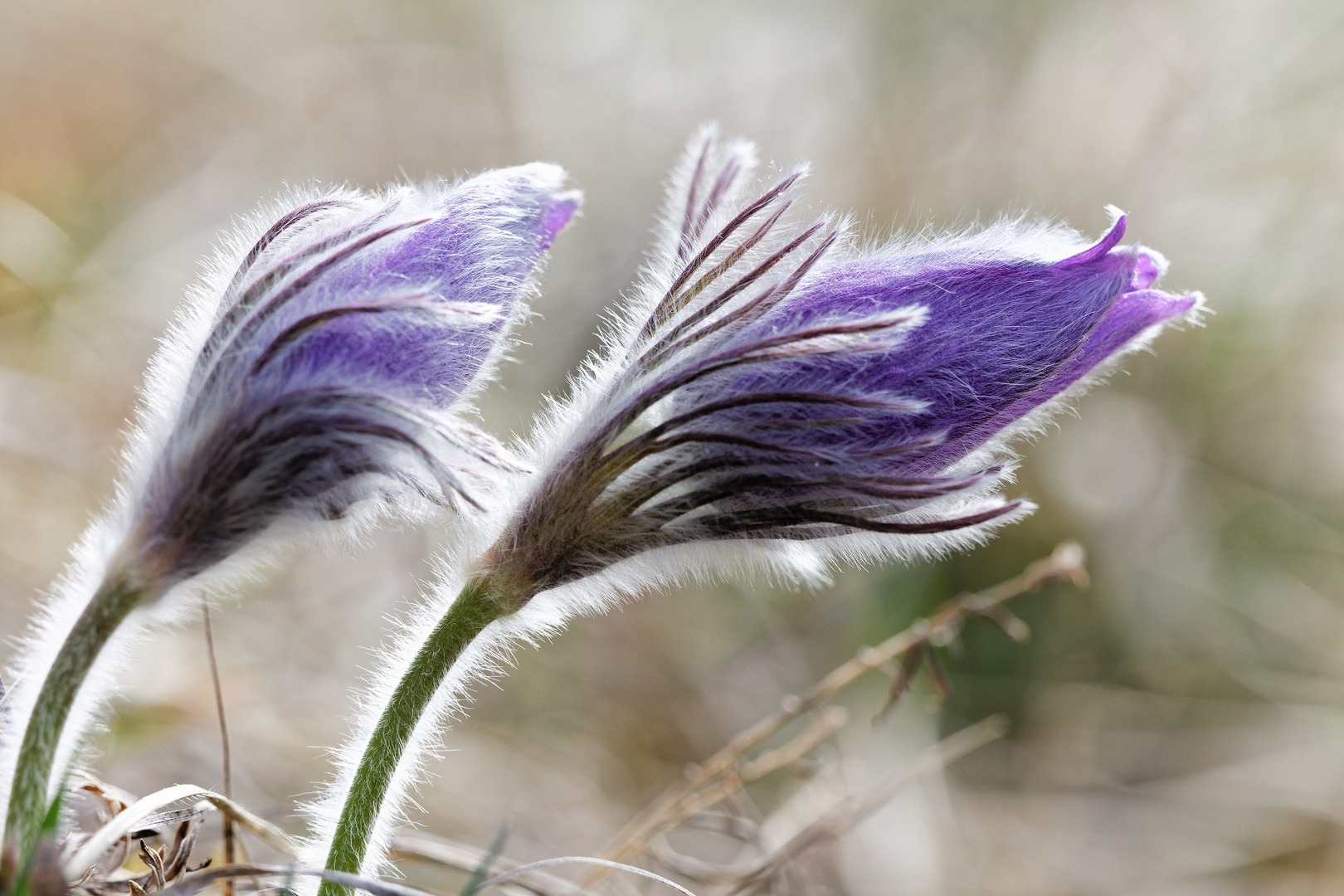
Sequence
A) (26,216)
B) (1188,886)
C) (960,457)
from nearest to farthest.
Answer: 1. (960,457)
2. (1188,886)
3. (26,216)

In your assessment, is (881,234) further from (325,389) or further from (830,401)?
(325,389)

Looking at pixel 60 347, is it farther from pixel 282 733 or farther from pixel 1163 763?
pixel 1163 763

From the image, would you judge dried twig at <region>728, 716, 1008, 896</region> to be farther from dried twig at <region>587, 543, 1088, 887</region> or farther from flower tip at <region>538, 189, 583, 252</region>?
flower tip at <region>538, 189, 583, 252</region>

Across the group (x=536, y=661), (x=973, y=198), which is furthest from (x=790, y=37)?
(x=536, y=661)

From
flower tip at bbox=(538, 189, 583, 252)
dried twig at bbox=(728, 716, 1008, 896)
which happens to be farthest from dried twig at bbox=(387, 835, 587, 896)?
flower tip at bbox=(538, 189, 583, 252)

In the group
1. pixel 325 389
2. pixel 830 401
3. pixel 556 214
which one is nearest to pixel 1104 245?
pixel 830 401

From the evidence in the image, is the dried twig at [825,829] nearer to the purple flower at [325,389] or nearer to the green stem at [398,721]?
the green stem at [398,721]

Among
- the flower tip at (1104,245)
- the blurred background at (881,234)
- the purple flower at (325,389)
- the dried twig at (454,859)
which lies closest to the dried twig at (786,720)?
the dried twig at (454,859)
